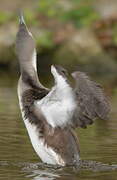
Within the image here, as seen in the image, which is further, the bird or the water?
the bird

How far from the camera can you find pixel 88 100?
10195mm

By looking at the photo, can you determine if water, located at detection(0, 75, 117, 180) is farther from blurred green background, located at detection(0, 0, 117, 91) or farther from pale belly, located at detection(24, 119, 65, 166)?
blurred green background, located at detection(0, 0, 117, 91)

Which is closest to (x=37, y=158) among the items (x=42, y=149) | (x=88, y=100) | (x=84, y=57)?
(x=42, y=149)

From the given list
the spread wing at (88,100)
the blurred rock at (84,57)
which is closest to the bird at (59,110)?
the spread wing at (88,100)

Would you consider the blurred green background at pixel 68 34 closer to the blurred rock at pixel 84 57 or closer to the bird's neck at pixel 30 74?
the blurred rock at pixel 84 57

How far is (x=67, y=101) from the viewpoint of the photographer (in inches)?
402

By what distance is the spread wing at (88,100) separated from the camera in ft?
33.0

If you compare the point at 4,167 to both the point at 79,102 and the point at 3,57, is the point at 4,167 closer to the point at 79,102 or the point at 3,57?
the point at 79,102

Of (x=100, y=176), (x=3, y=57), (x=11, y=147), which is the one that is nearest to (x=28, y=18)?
(x=3, y=57)

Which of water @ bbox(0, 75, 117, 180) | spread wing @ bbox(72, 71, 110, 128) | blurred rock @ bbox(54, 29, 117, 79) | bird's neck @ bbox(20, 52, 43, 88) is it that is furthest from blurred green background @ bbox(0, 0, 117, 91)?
spread wing @ bbox(72, 71, 110, 128)

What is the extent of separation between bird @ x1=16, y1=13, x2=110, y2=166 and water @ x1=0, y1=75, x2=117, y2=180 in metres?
0.27

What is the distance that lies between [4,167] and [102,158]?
1.54m

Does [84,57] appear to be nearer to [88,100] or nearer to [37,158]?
[37,158]

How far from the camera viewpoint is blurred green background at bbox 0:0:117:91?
27203mm
